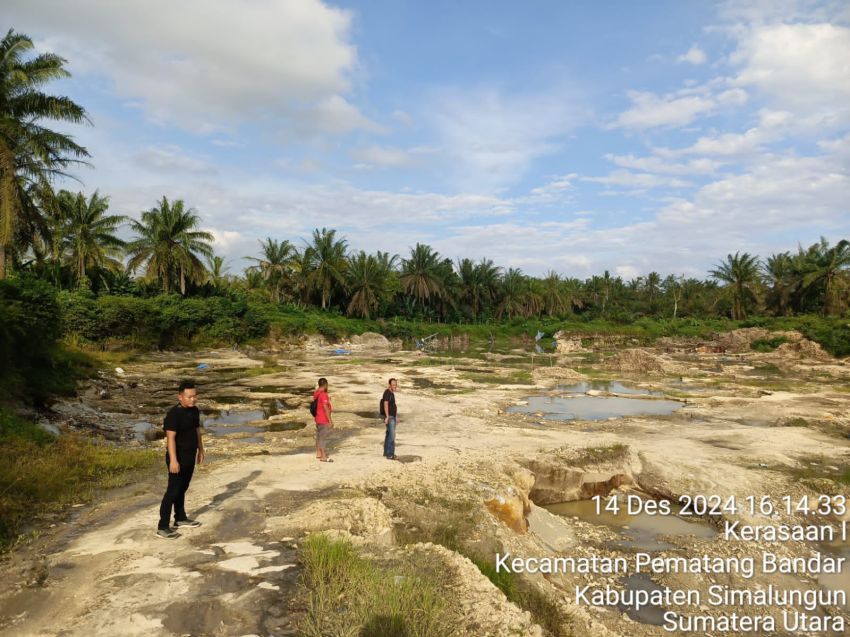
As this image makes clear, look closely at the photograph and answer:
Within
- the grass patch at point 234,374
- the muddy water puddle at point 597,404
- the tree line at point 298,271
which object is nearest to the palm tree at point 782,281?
the tree line at point 298,271

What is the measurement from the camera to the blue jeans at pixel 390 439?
9.26 meters

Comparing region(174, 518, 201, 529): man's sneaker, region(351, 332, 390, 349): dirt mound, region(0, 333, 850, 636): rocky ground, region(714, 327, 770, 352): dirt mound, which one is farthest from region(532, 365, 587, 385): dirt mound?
region(714, 327, 770, 352): dirt mound

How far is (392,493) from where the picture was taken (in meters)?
7.43

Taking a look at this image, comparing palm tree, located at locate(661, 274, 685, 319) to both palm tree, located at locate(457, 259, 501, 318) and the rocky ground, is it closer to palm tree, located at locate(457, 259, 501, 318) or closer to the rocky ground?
palm tree, located at locate(457, 259, 501, 318)

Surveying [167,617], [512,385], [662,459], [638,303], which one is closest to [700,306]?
[638,303]

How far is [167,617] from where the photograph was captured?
13.4 feet

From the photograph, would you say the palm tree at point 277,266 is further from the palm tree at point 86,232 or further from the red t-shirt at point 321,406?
the red t-shirt at point 321,406

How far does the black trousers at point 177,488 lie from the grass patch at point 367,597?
1648mm

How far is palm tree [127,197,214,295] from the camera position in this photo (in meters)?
39.2

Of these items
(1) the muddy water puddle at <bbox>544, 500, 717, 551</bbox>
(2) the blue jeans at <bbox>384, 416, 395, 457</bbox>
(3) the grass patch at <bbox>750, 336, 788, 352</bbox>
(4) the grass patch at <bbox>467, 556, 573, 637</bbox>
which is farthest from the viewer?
(3) the grass patch at <bbox>750, 336, 788, 352</bbox>

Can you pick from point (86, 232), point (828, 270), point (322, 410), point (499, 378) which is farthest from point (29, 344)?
point (828, 270)

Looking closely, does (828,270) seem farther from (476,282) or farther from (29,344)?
(29,344)

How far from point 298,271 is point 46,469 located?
47.3m

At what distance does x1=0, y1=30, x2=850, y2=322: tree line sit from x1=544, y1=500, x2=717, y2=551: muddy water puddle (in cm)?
2232
